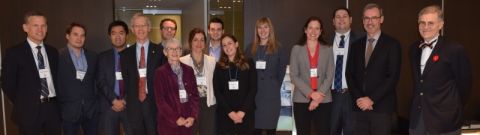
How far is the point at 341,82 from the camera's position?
3.65m

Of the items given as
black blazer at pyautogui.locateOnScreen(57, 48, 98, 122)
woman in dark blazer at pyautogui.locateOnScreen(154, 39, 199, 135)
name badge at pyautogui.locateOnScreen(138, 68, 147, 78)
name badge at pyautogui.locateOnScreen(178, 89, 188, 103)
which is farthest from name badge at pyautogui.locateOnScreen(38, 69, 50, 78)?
name badge at pyautogui.locateOnScreen(178, 89, 188, 103)

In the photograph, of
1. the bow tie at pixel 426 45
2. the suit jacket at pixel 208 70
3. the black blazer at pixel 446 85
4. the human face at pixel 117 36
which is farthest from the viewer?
the human face at pixel 117 36

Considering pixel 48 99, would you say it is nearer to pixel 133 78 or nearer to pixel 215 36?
pixel 133 78

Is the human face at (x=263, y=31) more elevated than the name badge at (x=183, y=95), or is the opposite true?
the human face at (x=263, y=31)

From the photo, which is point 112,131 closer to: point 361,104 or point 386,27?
point 361,104

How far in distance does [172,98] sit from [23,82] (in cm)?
127

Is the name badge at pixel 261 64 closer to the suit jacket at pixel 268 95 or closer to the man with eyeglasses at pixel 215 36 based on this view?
the suit jacket at pixel 268 95

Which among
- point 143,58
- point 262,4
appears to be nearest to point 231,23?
point 262,4

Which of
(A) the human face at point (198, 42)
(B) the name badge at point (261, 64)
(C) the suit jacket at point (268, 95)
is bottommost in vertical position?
(C) the suit jacket at point (268, 95)

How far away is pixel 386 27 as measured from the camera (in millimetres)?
5277

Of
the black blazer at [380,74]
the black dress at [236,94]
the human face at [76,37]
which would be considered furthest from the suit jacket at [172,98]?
the black blazer at [380,74]

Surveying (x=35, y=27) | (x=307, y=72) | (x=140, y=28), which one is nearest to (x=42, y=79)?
(x=35, y=27)

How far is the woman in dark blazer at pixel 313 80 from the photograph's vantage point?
11.5 feet

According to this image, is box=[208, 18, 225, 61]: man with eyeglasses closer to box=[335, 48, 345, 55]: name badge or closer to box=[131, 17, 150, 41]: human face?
box=[131, 17, 150, 41]: human face
